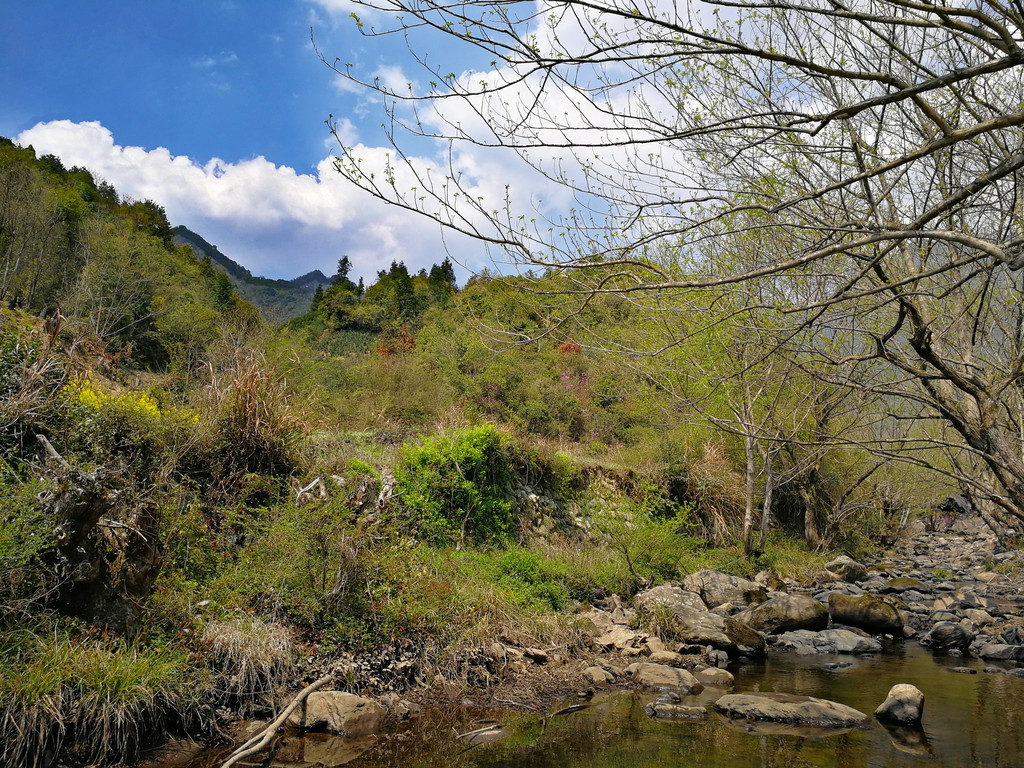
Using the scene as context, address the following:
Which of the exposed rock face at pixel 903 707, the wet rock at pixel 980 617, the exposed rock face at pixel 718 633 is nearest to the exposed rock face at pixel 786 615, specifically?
the exposed rock face at pixel 718 633

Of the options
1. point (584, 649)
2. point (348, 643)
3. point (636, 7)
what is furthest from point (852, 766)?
point (636, 7)

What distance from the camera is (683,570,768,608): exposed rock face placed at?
1041cm

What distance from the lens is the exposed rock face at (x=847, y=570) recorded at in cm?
1337

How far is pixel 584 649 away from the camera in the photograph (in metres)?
8.06

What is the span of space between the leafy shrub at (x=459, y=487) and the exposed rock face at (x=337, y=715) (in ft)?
12.9

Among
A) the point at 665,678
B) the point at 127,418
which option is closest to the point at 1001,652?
the point at 665,678

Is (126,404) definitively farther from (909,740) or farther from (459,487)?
(909,740)

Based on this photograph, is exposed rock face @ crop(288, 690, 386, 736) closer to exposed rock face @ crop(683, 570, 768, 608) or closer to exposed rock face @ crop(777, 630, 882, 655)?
exposed rock face @ crop(777, 630, 882, 655)

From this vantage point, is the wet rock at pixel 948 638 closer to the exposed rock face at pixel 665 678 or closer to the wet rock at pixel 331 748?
the exposed rock face at pixel 665 678

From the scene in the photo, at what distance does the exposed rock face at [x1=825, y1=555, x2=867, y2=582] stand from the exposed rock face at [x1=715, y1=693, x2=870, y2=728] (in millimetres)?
7811

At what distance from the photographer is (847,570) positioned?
13.4 meters

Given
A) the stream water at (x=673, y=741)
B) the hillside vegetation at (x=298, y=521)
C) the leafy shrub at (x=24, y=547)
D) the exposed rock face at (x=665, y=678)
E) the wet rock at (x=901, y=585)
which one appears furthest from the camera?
the wet rock at (x=901, y=585)

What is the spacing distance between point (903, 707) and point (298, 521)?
20.7 ft

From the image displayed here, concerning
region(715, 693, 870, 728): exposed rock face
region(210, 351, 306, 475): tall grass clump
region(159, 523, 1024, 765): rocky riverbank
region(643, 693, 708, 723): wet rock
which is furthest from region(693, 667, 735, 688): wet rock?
region(210, 351, 306, 475): tall grass clump
